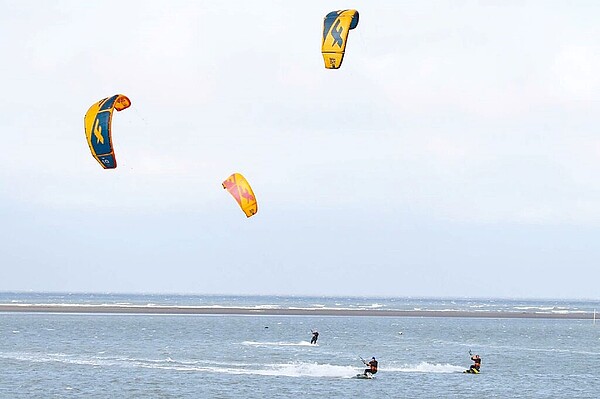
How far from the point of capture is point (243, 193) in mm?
48281

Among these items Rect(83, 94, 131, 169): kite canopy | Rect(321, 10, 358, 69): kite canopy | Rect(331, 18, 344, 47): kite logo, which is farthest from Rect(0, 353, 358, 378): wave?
Rect(331, 18, 344, 47): kite logo

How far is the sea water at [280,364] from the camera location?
47250 mm

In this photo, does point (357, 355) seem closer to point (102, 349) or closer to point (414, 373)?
point (414, 373)

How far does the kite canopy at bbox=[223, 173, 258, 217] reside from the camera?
156 ft

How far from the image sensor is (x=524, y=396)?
47344 mm

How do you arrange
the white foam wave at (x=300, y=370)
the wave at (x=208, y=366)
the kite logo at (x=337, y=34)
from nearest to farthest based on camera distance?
the kite logo at (x=337, y=34), the white foam wave at (x=300, y=370), the wave at (x=208, y=366)

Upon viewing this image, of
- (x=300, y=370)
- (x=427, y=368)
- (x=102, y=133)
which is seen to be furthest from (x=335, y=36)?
(x=427, y=368)

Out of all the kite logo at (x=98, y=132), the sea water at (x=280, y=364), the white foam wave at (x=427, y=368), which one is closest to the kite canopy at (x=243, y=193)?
the sea water at (x=280, y=364)

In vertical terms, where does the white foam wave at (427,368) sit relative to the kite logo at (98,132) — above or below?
below

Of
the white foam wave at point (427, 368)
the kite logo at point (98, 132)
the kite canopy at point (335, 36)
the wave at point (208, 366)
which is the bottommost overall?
the wave at point (208, 366)

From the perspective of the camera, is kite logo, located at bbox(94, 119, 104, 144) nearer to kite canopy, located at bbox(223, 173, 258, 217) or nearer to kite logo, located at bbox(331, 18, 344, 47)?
kite logo, located at bbox(331, 18, 344, 47)

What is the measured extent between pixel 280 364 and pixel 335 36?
988 inches

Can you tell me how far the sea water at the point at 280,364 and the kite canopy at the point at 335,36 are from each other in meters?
15.3

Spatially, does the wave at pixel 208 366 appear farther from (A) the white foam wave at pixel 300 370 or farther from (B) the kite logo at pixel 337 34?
(B) the kite logo at pixel 337 34
